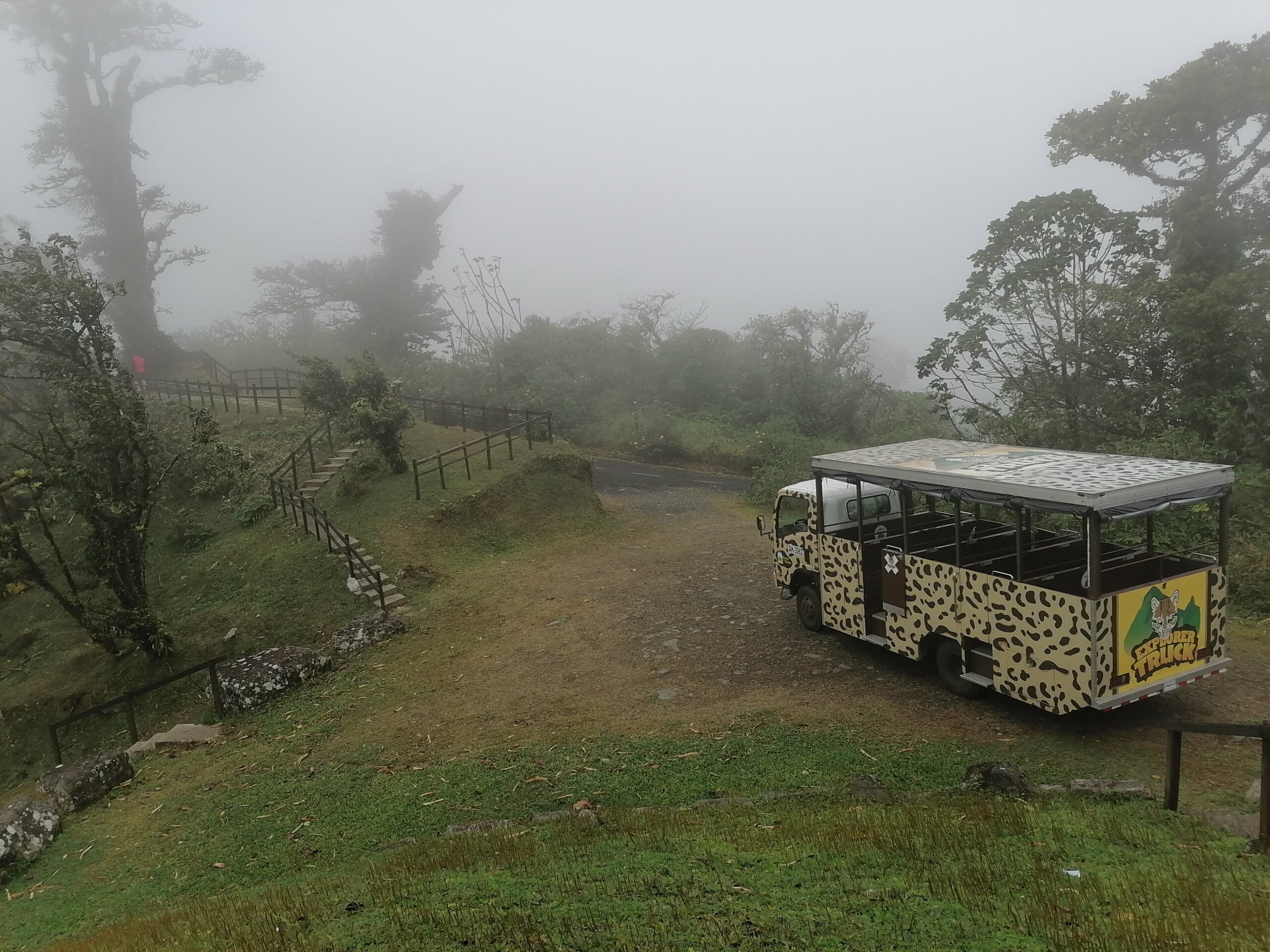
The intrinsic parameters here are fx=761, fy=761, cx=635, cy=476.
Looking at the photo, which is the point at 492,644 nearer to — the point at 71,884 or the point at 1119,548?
the point at 71,884

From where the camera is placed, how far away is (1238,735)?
5270mm

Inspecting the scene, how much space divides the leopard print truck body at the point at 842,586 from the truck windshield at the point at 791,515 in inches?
31.4

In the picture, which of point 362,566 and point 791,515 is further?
point 362,566

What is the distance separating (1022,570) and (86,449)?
13022 millimetres

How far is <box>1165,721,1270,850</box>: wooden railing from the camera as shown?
4859mm

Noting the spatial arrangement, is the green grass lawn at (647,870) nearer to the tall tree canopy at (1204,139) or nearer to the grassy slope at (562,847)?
the grassy slope at (562,847)

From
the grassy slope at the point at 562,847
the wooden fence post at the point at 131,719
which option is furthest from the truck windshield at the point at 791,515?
the wooden fence post at the point at 131,719

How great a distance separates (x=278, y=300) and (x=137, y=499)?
36.9 meters

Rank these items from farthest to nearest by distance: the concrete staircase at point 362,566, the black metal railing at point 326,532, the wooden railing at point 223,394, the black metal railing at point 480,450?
the wooden railing at point 223,394 < the black metal railing at point 480,450 < the black metal railing at point 326,532 < the concrete staircase at point 362,566

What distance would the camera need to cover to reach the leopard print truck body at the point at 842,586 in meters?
9.70

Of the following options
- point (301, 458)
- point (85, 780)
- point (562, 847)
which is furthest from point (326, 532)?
point (562, 847)

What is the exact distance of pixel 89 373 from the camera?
12.7 m

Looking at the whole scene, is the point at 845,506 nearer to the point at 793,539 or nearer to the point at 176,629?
the point at 793,539

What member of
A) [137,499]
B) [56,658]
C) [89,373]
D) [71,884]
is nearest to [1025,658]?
[71,884]
